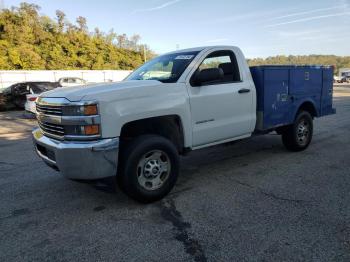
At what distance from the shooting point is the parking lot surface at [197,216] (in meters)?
2.99

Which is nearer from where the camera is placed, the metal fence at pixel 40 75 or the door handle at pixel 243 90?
the door handle at pixel 243 90

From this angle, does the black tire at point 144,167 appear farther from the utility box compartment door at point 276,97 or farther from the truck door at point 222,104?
the utility box compartment door at point 276,97

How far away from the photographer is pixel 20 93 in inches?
731

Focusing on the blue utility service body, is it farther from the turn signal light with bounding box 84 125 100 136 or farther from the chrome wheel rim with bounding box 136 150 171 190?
the turn signal light with bounding box 84 125 100 136

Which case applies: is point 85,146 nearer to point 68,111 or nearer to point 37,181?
point 68,111

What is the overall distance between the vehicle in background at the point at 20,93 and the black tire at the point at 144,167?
15.5 metres

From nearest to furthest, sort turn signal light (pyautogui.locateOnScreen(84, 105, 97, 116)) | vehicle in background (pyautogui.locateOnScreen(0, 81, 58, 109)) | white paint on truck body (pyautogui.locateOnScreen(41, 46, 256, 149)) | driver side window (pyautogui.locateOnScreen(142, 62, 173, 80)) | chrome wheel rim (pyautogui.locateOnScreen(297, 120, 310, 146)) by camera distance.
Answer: turn signal light (pyautogui.locateOnScreen(84, 105, 97, 116)) < white paint on truck body (pyautogui.locateOnScreen(41, 46, 256, 149)) < driver side window (pyautogui.locateOnScreen(142, 62, 173, 80)) < chrome wheel rim (pyautogui.locateOnScreen(297, 120, 310, 146)) < vehicle in background (pyautogui.locateOnScreen(0, 81, 58, 109))

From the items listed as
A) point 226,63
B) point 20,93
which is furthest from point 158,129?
point 20,93

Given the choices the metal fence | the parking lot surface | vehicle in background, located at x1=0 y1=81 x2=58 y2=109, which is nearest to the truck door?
the parking lot surface

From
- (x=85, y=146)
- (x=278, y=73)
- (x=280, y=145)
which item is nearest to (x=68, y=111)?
(x=85, y=146)

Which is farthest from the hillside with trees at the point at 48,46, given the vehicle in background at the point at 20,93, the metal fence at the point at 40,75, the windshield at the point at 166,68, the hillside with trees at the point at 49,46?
the windshield at the point at 166,68

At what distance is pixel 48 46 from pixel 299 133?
3875 cm

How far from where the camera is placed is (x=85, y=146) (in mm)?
3525

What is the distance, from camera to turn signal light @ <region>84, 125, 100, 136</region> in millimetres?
3551
